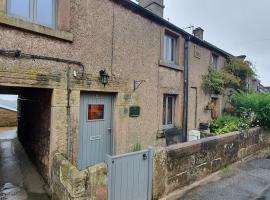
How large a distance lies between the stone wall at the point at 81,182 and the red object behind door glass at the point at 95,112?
203cm

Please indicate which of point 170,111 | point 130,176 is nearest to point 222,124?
point 170,111

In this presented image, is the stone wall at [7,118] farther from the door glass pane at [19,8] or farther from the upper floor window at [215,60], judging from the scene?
the upper floor window at [215,60]

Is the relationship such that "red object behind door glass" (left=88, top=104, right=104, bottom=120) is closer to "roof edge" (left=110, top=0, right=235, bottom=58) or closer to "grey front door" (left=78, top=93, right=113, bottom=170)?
Result: "grey front door" (left=78, top=93, right=113, bottom=170)

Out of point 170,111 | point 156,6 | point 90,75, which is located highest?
point 156,6

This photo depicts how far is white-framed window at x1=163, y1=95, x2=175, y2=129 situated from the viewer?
9945mm

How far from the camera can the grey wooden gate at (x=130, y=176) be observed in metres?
4.63

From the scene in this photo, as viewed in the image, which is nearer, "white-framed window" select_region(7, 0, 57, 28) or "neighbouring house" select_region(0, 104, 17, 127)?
"white-framed window" select_region(7, 0, 57, 28)

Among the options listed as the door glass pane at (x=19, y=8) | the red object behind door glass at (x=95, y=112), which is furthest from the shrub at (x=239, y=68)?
the door glass pane at (x=19, y=8)

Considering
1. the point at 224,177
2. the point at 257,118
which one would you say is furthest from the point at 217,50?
the point at 224,177

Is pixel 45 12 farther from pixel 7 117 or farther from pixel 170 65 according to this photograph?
pixel 7 117

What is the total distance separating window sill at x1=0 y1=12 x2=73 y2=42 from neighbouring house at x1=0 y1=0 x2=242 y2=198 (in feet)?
0.06

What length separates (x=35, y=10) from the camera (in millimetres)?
5496

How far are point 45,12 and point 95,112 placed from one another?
2934 mm

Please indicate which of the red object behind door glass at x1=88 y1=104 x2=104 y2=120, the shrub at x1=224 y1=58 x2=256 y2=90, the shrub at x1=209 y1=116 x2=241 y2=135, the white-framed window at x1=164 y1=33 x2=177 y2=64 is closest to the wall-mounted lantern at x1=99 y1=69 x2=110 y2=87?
the red object behind door glass at x1=88 y1=104 x2=104 y2=120
